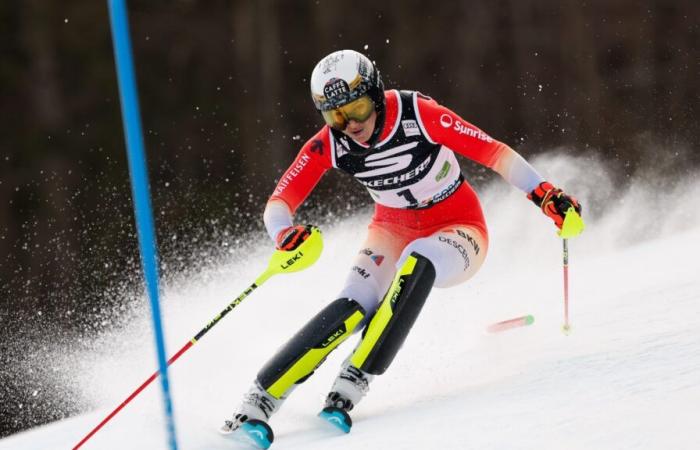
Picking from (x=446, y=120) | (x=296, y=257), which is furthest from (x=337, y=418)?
(x=446, y=120)

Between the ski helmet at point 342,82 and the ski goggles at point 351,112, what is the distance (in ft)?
0.04

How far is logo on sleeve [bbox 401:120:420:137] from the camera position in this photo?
356 centimetres

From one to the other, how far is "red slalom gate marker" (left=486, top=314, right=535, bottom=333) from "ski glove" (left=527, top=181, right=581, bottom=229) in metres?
0.59

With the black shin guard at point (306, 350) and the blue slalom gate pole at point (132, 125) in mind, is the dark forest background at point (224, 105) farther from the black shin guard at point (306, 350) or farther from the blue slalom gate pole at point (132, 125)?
the blue slalom gate pole at point (132, 125)

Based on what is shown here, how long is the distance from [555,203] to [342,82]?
0.88m

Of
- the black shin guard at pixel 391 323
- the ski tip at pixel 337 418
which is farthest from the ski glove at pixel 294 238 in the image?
the ski tip at pixel 337 418

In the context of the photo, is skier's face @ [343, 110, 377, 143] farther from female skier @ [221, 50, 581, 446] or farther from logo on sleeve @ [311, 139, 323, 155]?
logo on sleeve @ [311, 139, 323, 155]

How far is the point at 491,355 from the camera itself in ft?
11.7

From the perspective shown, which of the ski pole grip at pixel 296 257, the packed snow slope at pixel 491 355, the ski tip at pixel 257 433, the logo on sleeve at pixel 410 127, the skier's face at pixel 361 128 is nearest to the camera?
the packed snow slope at pixel 491 355

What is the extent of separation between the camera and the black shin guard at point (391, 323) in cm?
310

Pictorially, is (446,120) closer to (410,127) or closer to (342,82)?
(410,127)

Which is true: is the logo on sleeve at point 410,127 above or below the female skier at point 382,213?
above

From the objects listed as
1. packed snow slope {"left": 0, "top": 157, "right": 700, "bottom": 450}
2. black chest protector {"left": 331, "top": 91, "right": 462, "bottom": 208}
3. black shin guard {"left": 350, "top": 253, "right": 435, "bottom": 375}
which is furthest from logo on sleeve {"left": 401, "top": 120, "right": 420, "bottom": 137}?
packed snow slope {"left": 0, "top": 157, "right": 700, "bottom": 450}

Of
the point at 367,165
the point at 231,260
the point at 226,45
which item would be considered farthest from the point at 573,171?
the point at 226,45
